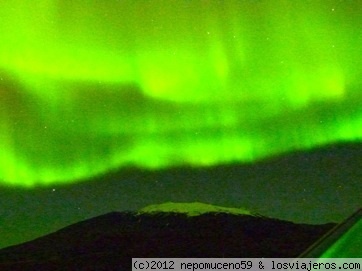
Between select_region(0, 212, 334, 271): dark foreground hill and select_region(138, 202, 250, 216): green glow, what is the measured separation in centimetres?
4

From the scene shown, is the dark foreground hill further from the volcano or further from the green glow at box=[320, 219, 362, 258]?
the green glow at box=[320, 219, 362, 258]

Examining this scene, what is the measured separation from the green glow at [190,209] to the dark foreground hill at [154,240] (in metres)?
0.04

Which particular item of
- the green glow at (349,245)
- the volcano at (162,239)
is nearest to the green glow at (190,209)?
the volcano at (162,239)

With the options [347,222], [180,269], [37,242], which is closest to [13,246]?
[37,242]

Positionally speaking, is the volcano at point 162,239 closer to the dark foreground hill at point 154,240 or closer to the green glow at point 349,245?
the dark foreground hill at point 154,240

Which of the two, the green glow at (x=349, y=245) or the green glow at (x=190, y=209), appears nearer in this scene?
the green glow at (x=349, y=245)

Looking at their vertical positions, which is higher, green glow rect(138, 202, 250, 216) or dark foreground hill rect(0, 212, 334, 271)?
green glow rect(138, 202, 250, 216)

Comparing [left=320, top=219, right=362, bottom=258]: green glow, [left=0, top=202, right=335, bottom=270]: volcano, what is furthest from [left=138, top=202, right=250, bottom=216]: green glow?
[left=320, top=219, right=362, bottom=258]: green glow

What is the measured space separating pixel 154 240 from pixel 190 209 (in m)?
0.37

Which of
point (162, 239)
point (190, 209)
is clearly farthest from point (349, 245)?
point (162, 239)

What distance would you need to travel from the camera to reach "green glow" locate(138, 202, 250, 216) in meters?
3.45

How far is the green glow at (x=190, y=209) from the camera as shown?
3.45 m

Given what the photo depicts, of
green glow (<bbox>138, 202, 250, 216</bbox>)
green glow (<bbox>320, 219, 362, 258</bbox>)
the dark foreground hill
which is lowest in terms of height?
green glow (<bbox>320, 219, 362, 258</bbox>)

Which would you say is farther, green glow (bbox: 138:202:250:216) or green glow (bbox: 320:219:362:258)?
green glow (bbox: 138:202:250:216)
